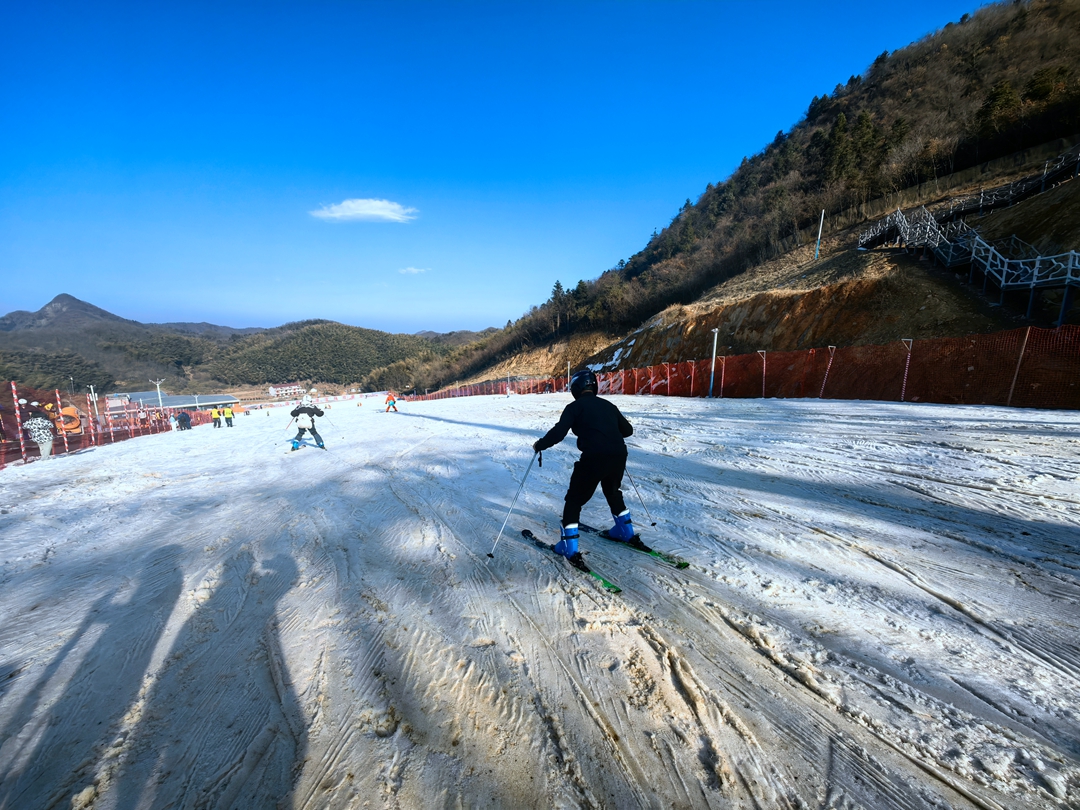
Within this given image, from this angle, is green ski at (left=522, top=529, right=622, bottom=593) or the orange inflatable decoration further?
the orange inflatable decoration

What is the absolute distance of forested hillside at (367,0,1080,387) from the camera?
3183 centimetres

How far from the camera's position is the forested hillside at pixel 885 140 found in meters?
31.8

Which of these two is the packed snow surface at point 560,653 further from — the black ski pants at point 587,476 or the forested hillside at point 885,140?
the forested hillside at point 885,140

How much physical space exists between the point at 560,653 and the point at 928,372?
14946 millimetres

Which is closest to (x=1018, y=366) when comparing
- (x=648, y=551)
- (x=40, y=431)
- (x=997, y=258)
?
(x=997, y=258)

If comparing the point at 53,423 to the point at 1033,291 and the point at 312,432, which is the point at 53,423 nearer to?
the point at 312,432

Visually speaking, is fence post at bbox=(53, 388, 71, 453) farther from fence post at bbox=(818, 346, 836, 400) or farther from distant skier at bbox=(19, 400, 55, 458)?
fence post at bbox=(818, 346, 836, 400)

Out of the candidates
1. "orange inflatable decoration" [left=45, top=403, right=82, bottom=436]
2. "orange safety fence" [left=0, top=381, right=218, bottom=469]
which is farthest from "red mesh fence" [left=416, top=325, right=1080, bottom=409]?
"orange inflatable decoration" [left=45, top=403, right=82, bottom=436]

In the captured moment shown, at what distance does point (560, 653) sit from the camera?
2.79m

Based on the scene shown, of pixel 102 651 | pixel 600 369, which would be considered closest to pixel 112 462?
pixel 102 651

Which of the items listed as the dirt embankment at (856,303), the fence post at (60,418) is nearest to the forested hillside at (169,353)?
the fence post at (60,418)

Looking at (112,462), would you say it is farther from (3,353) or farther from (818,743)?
(3,353)

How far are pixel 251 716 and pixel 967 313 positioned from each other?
24.8 metres

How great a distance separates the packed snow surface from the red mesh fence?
677cm
